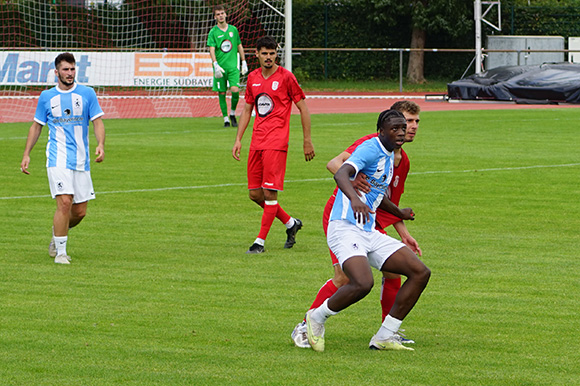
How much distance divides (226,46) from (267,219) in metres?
14.1

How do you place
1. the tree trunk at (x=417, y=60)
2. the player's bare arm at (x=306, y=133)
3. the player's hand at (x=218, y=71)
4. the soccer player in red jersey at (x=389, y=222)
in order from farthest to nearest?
the tree trunk at (x=417, y=60) < the player's hand at (x=218, y=71) < the player's bare arm at (x=306, y=133) < the soccer player in red jersey at (x=389, y=222)

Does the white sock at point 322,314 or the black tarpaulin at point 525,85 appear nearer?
the white sock at point 322,314

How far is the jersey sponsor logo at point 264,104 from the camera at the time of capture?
11.0m

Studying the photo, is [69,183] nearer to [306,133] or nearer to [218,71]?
[306,133]

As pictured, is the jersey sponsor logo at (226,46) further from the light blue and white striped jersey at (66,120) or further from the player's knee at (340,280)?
the player's knee at (340,280)

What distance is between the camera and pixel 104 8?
33.0 m

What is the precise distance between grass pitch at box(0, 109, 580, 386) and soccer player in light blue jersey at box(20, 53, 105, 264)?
1.64 ft

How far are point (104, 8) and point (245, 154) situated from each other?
14911mm

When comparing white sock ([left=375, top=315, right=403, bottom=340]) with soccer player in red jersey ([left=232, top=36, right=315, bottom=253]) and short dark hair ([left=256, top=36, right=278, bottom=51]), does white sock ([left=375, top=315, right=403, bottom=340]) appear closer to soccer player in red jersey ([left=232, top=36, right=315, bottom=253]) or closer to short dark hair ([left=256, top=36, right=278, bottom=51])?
soccer player in red jersey ([left=232, top=36, right=315, bottom=253])

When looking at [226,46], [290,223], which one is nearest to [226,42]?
[226,46]

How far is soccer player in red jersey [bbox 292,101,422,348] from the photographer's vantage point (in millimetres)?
6887

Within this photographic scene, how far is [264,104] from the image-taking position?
11.1 m

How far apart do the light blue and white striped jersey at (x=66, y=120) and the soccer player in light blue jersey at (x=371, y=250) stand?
13.3ft

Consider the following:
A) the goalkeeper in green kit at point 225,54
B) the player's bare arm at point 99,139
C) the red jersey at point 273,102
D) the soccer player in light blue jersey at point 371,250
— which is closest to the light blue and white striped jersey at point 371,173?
the soccer player in light blue jersey at point 371,250
